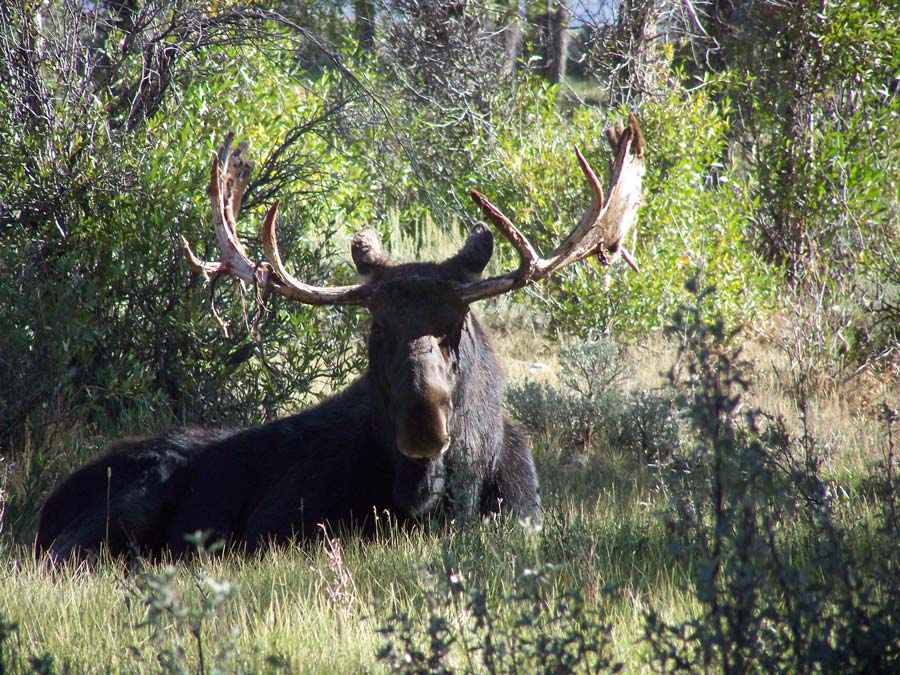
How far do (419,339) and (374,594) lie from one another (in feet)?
4.40

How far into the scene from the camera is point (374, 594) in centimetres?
430

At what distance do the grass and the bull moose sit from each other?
0.94ft

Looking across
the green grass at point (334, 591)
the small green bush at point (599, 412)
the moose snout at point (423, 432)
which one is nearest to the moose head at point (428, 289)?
the moose snout at point (423, 432)

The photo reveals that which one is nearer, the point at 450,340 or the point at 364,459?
the point at 450,340

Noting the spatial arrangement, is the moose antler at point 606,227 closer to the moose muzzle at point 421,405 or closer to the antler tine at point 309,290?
the moose muzzle at point 421,405

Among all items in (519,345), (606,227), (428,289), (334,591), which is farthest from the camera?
(519,345)

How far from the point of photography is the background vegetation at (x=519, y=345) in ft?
10.3

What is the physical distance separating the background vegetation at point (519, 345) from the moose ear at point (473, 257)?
132 centimetres

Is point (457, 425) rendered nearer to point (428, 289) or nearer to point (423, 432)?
point (423, 432)

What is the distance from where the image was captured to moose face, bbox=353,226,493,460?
191 inches

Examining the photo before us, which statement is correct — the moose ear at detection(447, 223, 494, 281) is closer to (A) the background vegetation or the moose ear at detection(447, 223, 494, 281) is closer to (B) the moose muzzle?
(B) the moose muzzle

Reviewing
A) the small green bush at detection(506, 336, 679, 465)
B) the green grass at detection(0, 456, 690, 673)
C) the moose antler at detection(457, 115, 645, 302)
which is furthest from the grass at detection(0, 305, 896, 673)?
the small green bush at detection(506, 336, 679, 465)

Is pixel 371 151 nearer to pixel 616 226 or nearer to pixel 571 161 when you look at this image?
pixel 571 161

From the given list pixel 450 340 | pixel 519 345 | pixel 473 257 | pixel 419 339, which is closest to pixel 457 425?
pixel 450 340
